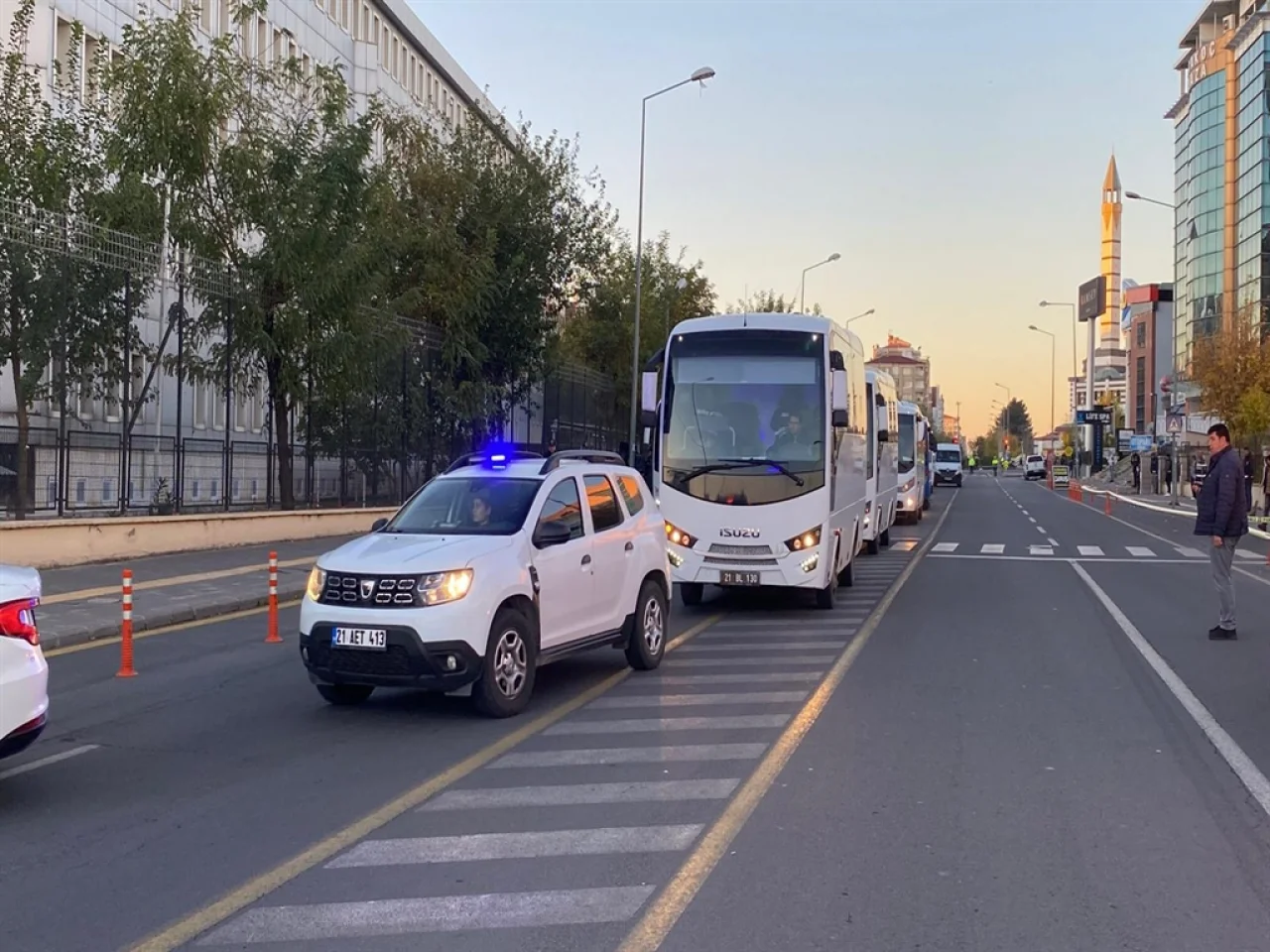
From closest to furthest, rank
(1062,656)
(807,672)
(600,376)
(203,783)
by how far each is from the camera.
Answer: (203,783) → (807,672) → (1062,656) → (600,376)

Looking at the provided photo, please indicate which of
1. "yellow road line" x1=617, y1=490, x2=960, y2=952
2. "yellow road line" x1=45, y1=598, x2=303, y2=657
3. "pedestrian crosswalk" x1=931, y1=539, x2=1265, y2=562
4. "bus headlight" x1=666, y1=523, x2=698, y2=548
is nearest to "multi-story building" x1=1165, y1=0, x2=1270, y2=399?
"pedestrian crosswalk" x1=931, y1=539, x2=1265, y2=562

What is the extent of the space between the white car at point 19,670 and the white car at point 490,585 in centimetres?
223

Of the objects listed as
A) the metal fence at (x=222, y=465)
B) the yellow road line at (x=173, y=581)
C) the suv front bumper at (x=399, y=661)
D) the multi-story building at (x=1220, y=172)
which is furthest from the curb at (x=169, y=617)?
the multi-story building at (x=1220, y=172)

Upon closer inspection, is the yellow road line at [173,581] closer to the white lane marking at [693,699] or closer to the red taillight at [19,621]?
the white lane marking at [693,699]

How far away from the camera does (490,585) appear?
28.7ft

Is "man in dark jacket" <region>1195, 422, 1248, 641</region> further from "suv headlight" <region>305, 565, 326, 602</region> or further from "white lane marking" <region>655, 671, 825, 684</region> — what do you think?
"suv headlight" <region>305, 565, 326, 602</region>

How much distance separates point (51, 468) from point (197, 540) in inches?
144

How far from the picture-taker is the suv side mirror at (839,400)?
1491cm

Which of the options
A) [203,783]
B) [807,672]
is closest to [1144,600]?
[807,672]

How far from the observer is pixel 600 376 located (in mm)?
41406

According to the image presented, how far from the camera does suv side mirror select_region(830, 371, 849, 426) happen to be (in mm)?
14914

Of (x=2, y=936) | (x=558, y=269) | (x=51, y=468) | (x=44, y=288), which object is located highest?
(x=558, y=269)

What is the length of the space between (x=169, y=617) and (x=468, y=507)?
6326 mm

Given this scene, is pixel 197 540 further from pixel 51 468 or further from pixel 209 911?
pixel 209 911
